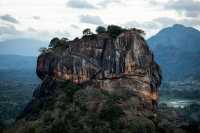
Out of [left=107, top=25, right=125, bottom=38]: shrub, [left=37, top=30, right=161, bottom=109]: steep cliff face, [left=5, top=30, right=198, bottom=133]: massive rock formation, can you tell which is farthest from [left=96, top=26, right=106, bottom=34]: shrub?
[left=37, top=30, right=161, bottom=109]: steep cliff face

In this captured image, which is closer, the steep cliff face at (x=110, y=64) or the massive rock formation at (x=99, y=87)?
the massive rock formation at (x=99, y=87)

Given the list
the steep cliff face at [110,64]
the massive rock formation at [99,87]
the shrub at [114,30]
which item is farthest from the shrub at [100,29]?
the steep cliff face at [110,64]

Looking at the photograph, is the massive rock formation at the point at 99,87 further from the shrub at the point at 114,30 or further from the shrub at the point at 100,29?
the shrub at the point at 100,29

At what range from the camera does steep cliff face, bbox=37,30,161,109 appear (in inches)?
3962

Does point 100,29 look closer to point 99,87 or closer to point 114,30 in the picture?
point 114,30

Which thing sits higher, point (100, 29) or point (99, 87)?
point (100, 29)

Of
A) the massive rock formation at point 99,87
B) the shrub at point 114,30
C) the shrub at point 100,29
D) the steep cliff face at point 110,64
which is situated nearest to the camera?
the massive rock formation at point 99,87

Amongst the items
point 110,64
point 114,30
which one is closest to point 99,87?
Answer: point 110,64

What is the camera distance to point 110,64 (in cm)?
10200

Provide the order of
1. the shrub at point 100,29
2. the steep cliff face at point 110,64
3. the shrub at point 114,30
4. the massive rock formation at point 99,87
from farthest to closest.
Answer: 1. the shrub at point 100,29
2. the shrub at point 114,30
3. the steep cliff face at point 110,64
4. the massive rock formation at point 99,87

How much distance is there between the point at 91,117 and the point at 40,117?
12.2 m

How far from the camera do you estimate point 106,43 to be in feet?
341

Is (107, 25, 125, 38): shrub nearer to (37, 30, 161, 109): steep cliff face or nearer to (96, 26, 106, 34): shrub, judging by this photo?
(37, 30, 161, 109): steep cliff face

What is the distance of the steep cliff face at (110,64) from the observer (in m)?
101
